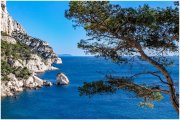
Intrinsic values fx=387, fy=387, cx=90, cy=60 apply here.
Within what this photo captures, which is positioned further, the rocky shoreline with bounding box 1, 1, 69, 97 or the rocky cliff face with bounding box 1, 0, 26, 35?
the rocky cliff face with bounding box 1, 0, 26, 35

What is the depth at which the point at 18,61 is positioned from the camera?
9100 cm

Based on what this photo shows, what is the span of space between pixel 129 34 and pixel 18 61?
269 ft

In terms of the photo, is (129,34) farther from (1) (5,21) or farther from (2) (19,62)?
(1) (5,21)

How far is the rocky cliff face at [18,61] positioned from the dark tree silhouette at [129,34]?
186 ft

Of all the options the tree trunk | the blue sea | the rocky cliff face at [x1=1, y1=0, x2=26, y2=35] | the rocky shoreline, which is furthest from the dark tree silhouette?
the rocky cliff face at [x1=1, y1=0, x2=26, y2=35]

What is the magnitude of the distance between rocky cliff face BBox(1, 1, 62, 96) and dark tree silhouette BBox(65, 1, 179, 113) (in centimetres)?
5669

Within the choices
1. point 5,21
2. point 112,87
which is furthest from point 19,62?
point 112,87

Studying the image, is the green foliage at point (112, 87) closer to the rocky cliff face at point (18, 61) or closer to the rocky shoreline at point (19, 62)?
the rocky shoreline at point (19, 62)

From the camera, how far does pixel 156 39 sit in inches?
433

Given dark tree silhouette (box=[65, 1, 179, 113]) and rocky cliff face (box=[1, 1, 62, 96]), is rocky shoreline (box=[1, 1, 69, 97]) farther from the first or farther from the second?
dark tree silhouette (box=[65, 1, 179, 113])

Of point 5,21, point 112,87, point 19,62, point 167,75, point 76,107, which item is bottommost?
point 76,107

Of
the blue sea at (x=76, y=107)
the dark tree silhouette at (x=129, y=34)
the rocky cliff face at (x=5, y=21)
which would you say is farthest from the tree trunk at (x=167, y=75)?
the rocky cliff face at (x=5, y=21)

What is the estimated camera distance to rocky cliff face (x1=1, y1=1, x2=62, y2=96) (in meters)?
73.1

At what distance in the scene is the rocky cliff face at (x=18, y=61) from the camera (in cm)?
7306
